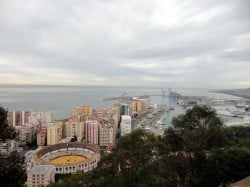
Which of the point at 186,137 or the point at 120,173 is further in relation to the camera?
the point at 186,137

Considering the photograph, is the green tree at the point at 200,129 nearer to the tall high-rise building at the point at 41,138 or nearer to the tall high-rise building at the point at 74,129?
the tall high-rise building at the point at 74,129

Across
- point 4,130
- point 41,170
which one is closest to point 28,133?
point 41,170

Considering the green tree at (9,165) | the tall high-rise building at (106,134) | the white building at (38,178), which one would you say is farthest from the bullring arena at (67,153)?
the green tree at (9,165)

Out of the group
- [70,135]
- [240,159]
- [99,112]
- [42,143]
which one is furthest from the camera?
[99,112]

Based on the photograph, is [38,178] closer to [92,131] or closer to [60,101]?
[92,131]

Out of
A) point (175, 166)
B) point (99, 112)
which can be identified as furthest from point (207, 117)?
point (99, 112)

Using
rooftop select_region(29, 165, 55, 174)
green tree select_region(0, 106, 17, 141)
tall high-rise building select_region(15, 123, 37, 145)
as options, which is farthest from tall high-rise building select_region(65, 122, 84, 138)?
green tree select_region(0, 106, 17, 141)

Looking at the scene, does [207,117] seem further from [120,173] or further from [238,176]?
[120,173]
